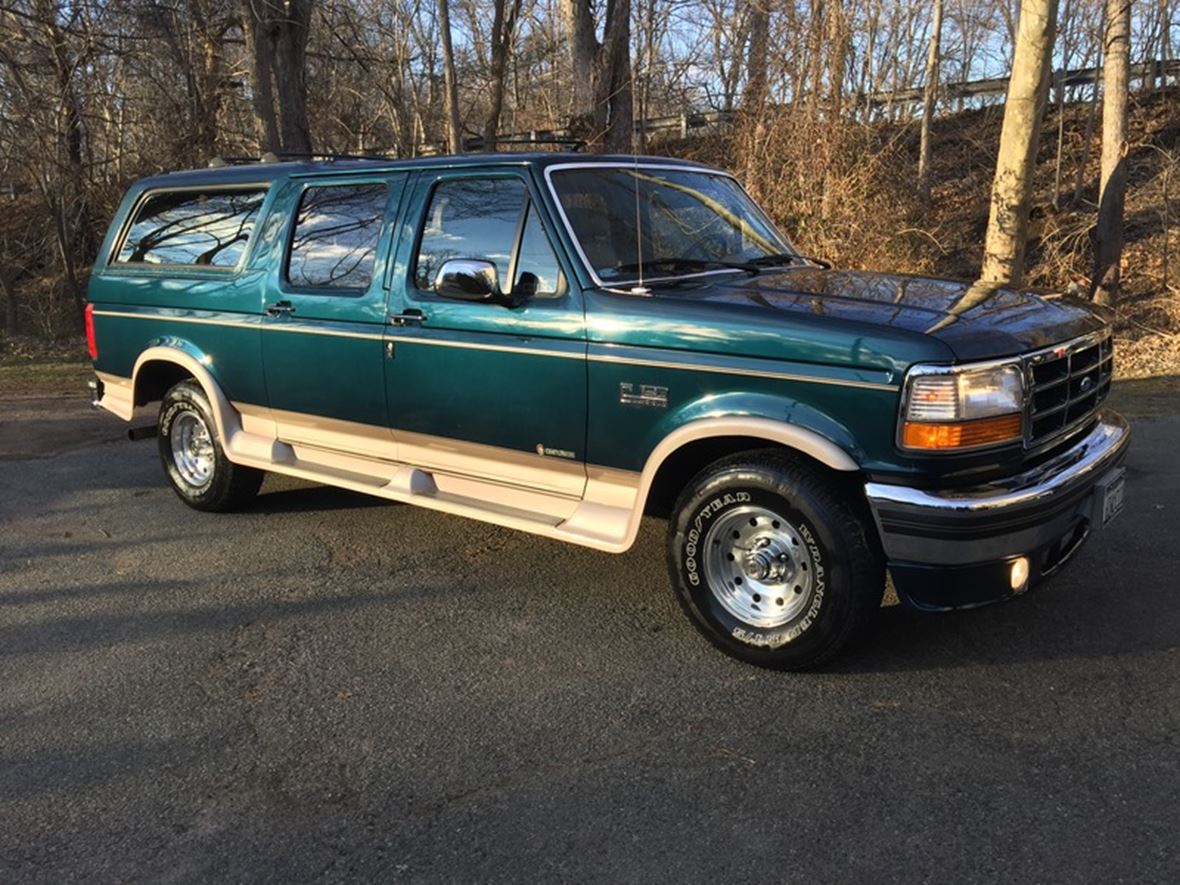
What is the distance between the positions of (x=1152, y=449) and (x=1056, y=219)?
31.9 feet

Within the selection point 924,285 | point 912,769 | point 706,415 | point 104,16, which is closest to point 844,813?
point 912,769

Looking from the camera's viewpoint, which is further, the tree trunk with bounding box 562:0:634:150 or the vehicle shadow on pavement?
the tree trunk with bounding box 562:0:634:150

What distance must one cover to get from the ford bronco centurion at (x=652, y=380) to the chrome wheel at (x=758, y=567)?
1 cm

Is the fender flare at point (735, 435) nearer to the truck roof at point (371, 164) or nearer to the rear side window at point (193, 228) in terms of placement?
the truck roof at point (371, 164)

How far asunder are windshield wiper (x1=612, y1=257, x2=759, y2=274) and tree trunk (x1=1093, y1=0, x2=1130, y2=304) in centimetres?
1028

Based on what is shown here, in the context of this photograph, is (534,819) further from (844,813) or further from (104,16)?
(104,16)

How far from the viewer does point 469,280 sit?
429cm

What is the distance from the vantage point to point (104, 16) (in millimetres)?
14773

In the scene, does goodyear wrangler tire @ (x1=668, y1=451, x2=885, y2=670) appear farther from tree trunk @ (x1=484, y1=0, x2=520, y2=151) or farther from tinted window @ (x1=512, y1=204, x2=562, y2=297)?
tree trunk @ (x1=484, y1=0, x2=520, y2=151)

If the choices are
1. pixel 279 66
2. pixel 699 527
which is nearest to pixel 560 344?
pixel 699 527

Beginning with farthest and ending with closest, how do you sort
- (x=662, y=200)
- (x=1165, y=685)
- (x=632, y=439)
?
(x=662, y=200), (x=632, y=439), (x=1165, y=685)

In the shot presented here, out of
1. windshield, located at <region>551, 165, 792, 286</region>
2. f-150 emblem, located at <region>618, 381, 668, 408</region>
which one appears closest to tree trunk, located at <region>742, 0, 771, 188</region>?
windshield, located at <region>551, 165, 792, 286</region>

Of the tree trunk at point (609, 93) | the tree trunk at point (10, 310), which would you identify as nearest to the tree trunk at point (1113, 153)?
the tree trunk at point (609, 93)

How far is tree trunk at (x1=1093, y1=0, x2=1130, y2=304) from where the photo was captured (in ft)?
40.8
